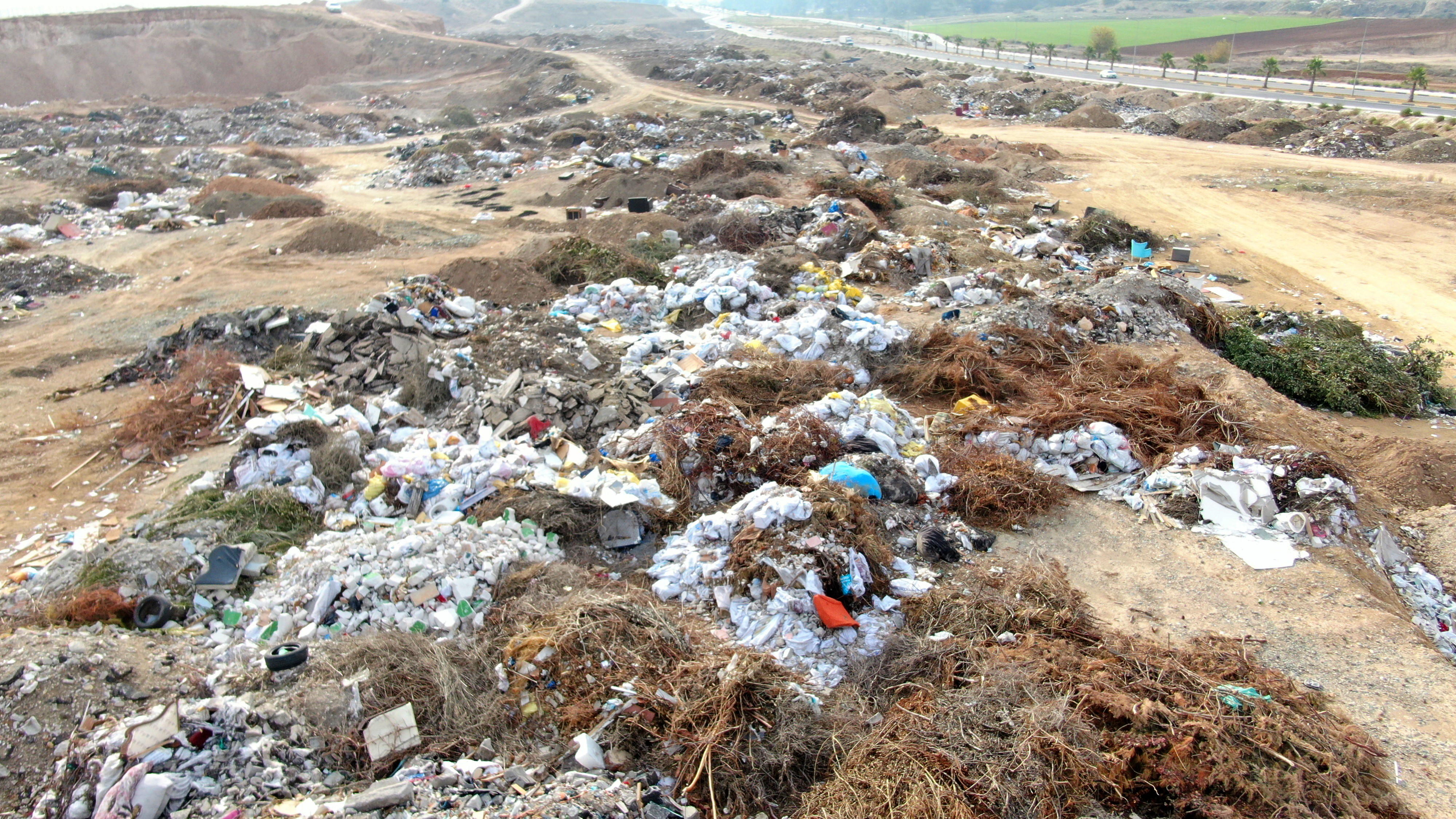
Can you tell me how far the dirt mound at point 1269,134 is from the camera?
22.6 m

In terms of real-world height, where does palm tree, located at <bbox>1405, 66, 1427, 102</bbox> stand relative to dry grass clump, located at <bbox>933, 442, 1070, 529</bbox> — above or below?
above

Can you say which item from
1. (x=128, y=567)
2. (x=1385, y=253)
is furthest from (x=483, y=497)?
(x=1385, y=253)

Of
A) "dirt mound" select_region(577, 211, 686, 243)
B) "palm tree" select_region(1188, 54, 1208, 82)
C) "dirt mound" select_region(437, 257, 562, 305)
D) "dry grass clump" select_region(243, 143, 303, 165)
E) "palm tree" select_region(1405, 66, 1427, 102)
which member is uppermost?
"palm tree" select_region(1188, 54, 1208, 82)

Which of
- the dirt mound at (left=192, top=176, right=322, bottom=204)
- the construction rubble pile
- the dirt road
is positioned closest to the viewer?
the construction rubble pile

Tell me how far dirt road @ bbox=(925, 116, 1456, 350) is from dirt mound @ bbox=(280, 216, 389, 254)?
564 inches

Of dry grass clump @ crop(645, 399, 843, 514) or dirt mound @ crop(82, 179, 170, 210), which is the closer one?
dry grass clump @ crop(645, 399, 843, 514)

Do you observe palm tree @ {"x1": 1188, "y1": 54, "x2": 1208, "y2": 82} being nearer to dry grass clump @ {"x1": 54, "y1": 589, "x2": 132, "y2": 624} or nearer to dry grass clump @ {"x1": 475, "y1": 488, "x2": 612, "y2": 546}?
dry grass clump @ {"x1": 475, "y1": 488, "x2": 612, "y2": 546}

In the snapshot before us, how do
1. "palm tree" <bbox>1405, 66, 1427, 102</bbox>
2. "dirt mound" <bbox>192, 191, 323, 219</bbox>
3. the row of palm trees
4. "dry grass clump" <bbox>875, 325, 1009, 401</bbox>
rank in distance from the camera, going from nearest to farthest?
"dry grass clump" <bbox>875, 325, 1009, 401</bbox>, "dirt mound" <bbox>192, 191, 323, 219</bbox>, "palm tree" <bbox>1405, 66, 1427, 102</bbox>, the row of palm trees

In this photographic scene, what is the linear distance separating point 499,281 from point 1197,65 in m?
38.9

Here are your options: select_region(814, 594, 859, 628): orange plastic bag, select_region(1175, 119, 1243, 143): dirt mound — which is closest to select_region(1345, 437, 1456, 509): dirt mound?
select_region(814, 594, 859, 628): orange plastic bag

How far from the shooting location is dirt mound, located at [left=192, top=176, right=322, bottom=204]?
58.2ft

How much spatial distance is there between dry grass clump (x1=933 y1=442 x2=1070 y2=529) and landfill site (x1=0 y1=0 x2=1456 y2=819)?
3 cm

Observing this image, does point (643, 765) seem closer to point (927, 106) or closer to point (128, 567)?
point (128, 567)

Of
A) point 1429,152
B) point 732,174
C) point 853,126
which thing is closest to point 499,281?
point 732,174
